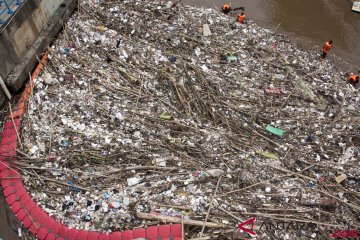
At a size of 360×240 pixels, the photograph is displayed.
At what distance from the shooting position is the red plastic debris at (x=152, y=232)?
509 centimetres

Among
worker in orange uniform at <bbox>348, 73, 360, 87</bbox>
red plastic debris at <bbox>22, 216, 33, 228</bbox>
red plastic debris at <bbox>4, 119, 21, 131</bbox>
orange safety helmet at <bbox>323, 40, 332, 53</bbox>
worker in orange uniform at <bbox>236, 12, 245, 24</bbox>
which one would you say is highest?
orange safety helmet at <bbox>323, 40, 332, 53</bbox>

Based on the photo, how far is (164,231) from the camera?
5.12 metres

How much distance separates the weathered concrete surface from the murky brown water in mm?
4512

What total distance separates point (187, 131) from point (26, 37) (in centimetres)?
449

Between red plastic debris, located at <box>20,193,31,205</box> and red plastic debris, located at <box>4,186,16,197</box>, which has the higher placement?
red plastic debris, located at <box>20,193,31,205</box>

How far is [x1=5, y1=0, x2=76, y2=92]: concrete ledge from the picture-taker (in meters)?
6.70

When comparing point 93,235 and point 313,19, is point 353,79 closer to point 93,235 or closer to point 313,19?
point 313,19

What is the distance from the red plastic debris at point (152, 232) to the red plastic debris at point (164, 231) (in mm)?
68

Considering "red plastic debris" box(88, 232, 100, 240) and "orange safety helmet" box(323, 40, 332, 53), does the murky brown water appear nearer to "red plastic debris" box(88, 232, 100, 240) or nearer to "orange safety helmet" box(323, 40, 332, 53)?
"orange safety helmet" box(323, 40, 332, 53)

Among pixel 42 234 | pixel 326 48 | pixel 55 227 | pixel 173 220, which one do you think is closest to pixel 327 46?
pixel 326 48

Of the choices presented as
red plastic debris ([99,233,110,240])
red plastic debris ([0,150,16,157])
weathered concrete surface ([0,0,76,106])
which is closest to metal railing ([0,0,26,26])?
weathered concrete surface ([0,0,76,106])

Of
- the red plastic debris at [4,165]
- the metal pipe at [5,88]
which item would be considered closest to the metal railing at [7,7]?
the metal pipe at [5,88]

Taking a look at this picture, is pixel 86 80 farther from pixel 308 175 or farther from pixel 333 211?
pixel 333 211

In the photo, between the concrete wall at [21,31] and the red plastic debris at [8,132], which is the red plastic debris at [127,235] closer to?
the red plastic debris at [8,132]
